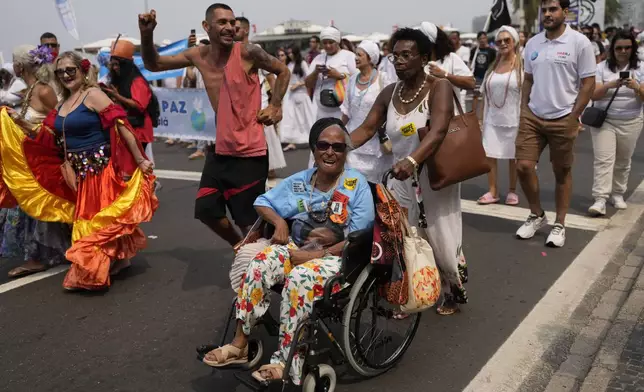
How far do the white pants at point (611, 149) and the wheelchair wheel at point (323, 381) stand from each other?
4540 millimetres

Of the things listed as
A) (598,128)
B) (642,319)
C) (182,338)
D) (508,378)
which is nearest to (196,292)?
(182,338)

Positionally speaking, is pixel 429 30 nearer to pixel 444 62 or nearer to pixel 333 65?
pixel 444 62

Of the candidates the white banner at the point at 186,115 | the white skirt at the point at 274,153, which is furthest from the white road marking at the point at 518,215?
the white banner at the point at 186,115

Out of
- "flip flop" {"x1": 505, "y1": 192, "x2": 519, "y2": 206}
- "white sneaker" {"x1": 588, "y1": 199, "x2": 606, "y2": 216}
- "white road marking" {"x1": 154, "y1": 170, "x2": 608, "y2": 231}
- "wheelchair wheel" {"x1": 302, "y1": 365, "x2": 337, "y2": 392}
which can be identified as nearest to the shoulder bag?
"white sneaker" {"x1": 588, "y1": 199, "x2": 606, "y2": 216}

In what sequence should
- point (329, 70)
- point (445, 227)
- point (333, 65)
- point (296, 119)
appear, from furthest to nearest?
point (296, 119), point (333, 65), point (329, 70), point (445, 227)

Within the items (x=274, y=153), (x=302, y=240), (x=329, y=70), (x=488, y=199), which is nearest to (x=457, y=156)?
(x=302, y=240)

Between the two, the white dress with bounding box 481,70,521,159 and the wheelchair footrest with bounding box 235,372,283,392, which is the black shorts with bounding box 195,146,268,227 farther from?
the white dress with bounding box 481,70,521,159

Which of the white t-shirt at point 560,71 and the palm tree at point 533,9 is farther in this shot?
the palm tree at point 533,9

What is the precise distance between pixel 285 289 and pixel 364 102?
3406 millimetres

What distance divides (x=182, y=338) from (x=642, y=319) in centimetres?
288

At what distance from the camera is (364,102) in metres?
6.26

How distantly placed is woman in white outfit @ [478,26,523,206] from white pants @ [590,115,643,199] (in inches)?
32.4

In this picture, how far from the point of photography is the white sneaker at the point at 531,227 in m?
6.06

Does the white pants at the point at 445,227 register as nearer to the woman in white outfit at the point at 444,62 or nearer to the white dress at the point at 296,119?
the woman in white outfit at the point at 444,62
